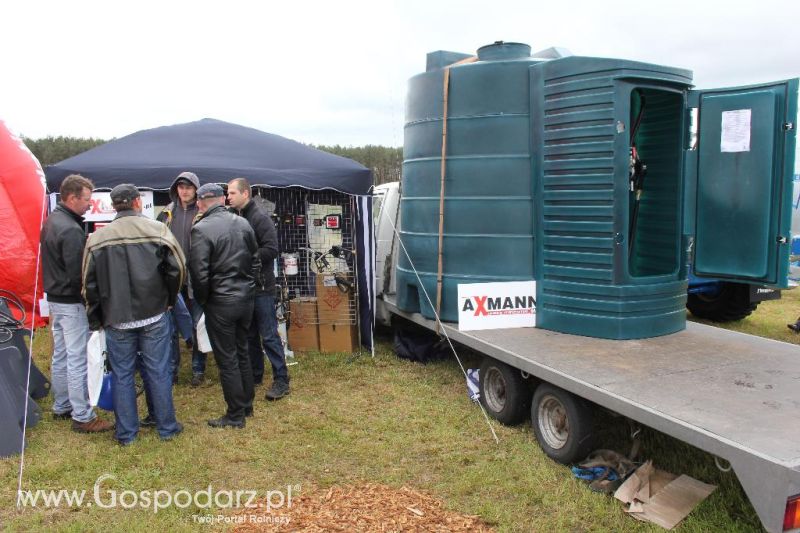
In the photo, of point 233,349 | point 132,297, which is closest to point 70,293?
point 132,297

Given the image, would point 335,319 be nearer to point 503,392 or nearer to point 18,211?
point 503,392

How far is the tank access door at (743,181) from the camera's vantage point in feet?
14.1

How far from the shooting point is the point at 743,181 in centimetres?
450

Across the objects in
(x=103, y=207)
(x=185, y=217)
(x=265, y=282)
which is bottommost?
(x=265, y=282)

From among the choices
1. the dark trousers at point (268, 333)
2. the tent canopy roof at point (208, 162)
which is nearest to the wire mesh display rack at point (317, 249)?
the tent canopy roof at point (208, 162)

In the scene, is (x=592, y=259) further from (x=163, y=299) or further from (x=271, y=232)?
(x=163, y=299)

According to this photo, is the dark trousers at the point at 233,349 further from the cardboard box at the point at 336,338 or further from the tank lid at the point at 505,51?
the tank lid at the point at 505,51

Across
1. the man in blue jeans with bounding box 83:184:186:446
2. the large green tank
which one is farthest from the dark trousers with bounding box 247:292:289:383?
the large green tank

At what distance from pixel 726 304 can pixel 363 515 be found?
23.1 feet

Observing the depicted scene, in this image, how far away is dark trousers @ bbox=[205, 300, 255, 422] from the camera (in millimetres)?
4691

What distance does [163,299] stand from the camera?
176 inches

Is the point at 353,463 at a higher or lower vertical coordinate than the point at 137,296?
lower

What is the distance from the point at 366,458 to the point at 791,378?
2811mm

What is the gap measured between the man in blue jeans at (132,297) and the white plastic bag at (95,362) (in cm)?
24
